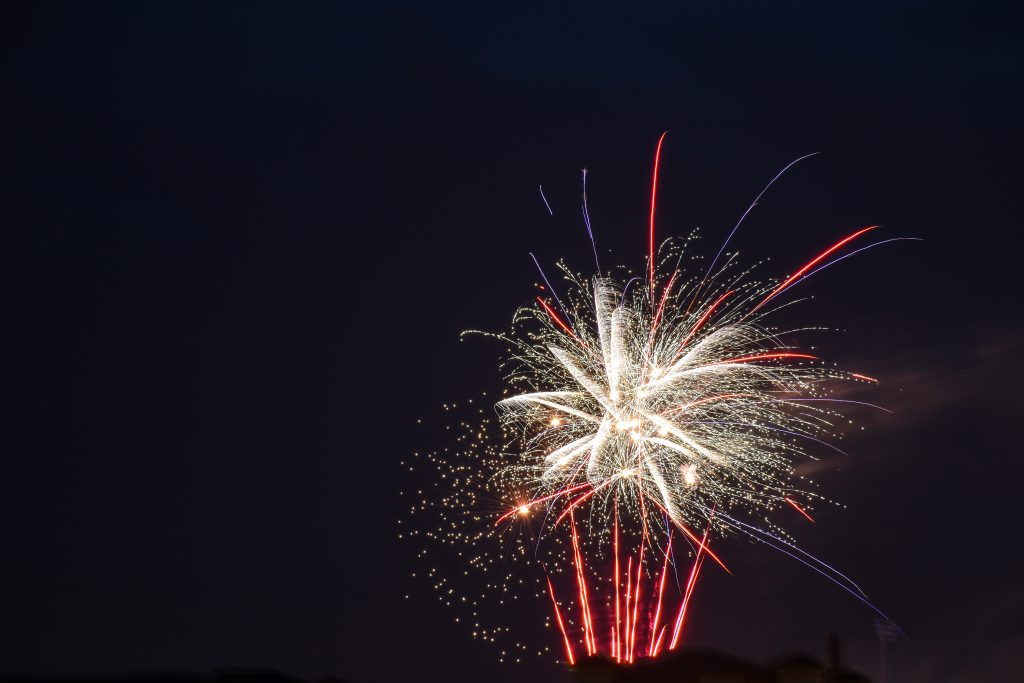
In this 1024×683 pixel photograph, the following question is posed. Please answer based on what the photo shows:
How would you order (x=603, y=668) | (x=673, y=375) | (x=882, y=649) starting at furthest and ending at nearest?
(x=673, y=375)
(x=882, y=649)
(x=603, y=668)

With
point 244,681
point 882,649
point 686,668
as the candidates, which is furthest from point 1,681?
point 882,649

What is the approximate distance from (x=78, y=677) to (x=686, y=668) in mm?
12965

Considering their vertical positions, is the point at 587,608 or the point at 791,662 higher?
the point at 587,608

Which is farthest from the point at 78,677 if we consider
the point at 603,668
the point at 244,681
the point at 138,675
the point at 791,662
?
the point at 791,662

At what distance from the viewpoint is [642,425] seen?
32.8 m

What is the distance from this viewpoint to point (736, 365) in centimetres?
3158

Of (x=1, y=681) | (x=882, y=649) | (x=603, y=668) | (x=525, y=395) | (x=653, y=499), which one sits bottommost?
(x=1, y=681)

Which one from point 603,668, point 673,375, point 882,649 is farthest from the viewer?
point 673,375

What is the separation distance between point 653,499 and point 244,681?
11625 millimetres

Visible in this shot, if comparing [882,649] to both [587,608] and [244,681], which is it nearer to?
[587,608]

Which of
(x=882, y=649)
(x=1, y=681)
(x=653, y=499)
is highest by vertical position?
(x=653, y=499)

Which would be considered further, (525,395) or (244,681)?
(525,395)

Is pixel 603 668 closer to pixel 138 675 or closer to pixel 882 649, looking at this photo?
pixel 882 649

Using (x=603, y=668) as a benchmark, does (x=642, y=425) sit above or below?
above
